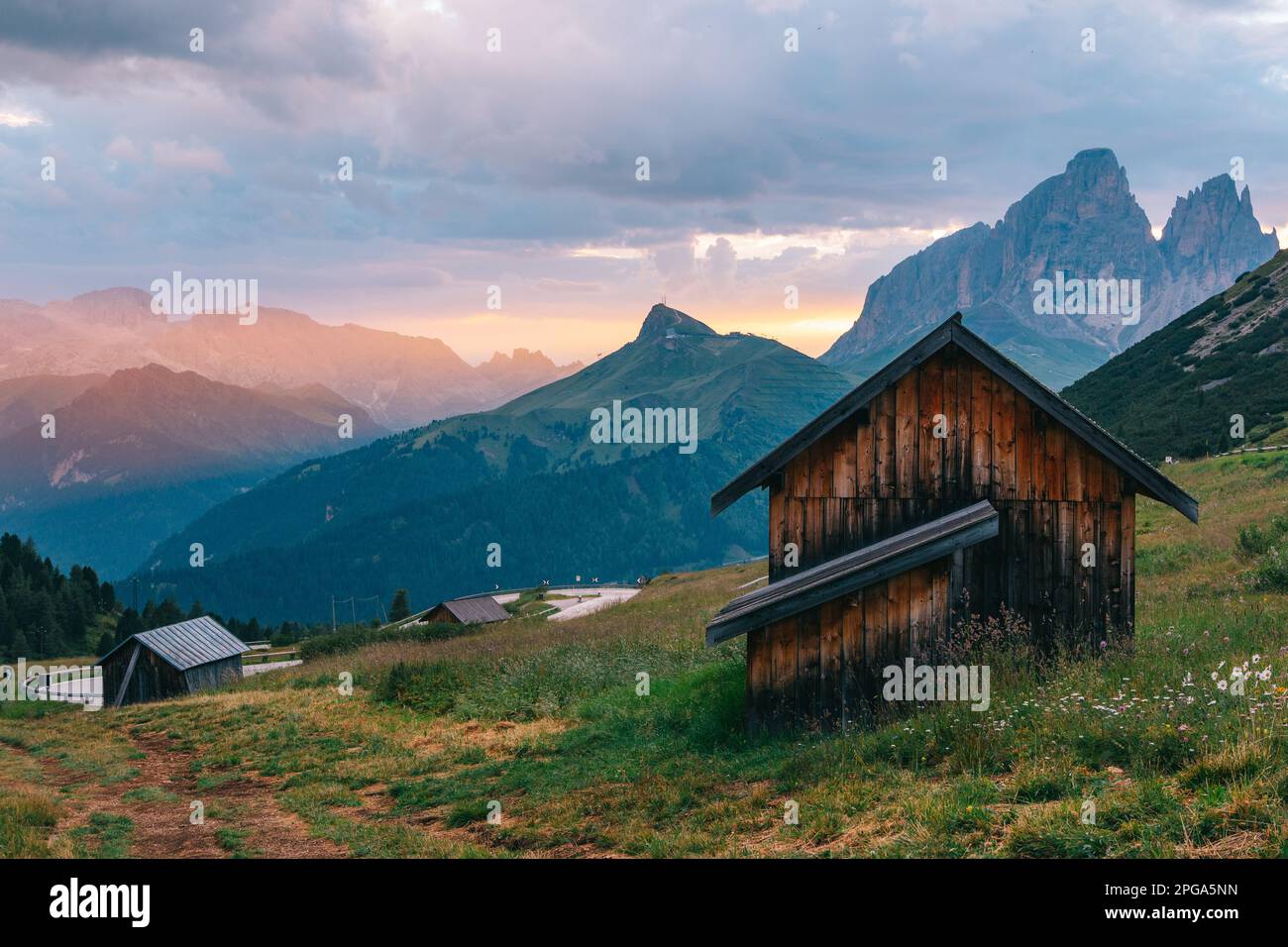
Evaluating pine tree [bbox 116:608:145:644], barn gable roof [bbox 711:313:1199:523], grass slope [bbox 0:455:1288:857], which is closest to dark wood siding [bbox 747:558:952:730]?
grass slope [bbox 0:455:1288:857]

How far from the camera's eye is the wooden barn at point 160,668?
50688mm

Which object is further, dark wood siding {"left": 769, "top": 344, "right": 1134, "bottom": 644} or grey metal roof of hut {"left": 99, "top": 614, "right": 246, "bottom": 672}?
grey metal roof of hut {"left": 99, "top": 614, "right": 246, "bottom": 672}

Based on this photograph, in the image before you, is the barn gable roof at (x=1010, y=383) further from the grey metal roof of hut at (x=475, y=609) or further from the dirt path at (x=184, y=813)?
the grey metal roof of hut at (x=475, y=609)

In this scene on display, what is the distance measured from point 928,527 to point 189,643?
50253 millimetres

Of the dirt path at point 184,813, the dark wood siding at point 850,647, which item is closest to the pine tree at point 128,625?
the dirt path at point 184,813

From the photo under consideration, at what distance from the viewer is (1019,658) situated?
13.1 meters

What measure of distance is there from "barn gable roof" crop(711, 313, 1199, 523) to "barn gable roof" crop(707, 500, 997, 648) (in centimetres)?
192

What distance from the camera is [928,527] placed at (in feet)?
47.1

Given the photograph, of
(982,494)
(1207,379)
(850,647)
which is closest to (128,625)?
(1207,379)

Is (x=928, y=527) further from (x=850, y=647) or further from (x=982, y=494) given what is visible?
(x=850, y=647)

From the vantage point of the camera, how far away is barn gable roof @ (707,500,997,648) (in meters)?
13.0

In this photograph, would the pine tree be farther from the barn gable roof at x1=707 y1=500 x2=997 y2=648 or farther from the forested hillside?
the barn gable roof at x1=707 y1=500 x2=997 y2=648
